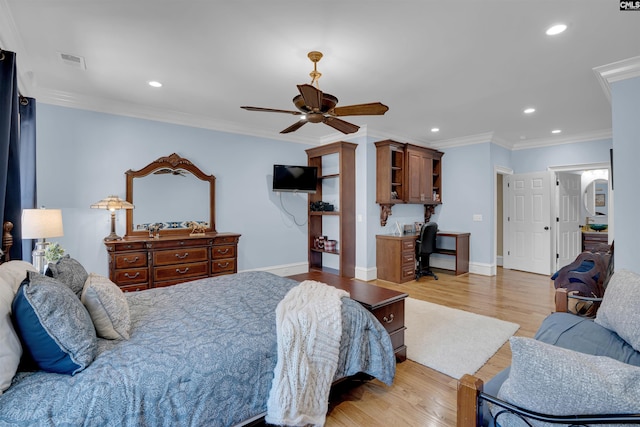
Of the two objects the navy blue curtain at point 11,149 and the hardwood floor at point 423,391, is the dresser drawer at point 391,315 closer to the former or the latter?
the hardwood floor at point 423,391

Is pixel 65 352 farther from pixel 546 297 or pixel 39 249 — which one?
pixel 546 297

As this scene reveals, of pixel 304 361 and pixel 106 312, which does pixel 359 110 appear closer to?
pixel 304 361

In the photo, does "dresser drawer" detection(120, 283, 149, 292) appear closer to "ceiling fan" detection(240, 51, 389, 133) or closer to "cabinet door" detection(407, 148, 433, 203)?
"ceiling fan" detection(240, 51, 389, 133)

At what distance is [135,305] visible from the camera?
2.11 m

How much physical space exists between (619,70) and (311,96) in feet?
9.77

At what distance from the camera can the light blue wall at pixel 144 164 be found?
3.63 m

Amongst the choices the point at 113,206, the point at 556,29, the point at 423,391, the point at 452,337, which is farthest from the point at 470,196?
the point at 113,206

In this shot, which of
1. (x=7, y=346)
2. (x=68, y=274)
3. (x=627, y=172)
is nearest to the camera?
(x=7, y=346)

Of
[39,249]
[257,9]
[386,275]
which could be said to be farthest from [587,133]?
[39,249]

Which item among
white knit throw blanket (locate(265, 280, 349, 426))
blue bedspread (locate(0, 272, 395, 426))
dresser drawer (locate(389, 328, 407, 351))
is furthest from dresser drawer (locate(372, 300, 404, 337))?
white knit throw blanket (locate(265, 280, 349, 426))

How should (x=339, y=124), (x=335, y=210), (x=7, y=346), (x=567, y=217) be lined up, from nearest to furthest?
(x=7, y=346) < (x=339, y=124) < (x=335, y=210) < (x=567, y=217)

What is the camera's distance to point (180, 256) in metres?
4.00

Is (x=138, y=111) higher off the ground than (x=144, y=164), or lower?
higher

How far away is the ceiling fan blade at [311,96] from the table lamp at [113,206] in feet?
8.72
